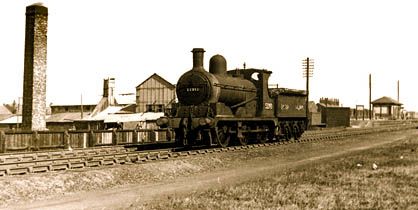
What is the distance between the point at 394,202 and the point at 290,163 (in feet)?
26.3

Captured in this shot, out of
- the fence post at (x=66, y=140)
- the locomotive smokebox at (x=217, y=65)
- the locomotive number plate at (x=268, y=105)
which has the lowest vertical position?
the fence post at (x=66, y=140)

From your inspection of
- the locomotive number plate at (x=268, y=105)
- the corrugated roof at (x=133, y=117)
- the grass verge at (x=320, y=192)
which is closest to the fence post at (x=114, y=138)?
the locomotive number plate at (x=268, y=105)

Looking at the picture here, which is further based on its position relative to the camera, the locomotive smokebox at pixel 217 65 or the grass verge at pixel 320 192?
the locomotive smokebox at pixel 217 65

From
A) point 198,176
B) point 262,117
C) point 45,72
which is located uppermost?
point 45,72

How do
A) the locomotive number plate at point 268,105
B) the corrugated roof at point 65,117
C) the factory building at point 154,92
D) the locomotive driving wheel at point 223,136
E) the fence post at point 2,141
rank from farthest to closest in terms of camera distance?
1. the corrugated roof at point 65,117
2. the factory building at point 154,92
3. the locomotive number plate at point 268,105
4. the locomotive driving wheel at point 223,136
5. the fence post at point 2,141

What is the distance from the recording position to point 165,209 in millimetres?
8383

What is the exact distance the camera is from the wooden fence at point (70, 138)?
17594mm

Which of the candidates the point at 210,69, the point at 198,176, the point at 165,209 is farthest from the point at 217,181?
the point at 210,69

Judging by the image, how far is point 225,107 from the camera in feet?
65.7

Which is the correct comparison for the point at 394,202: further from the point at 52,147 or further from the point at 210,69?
the point at 52,147

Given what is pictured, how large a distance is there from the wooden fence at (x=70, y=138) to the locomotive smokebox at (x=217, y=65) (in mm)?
5120

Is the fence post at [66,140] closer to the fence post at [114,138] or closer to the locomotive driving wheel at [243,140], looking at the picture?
the fence post at [114,138]

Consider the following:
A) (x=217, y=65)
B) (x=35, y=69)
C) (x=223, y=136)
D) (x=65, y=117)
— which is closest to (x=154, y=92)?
(x=65, y=117)

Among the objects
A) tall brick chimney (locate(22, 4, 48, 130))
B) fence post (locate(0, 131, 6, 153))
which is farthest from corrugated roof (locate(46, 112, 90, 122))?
fence post (locate(0, 131, 6, 153))
